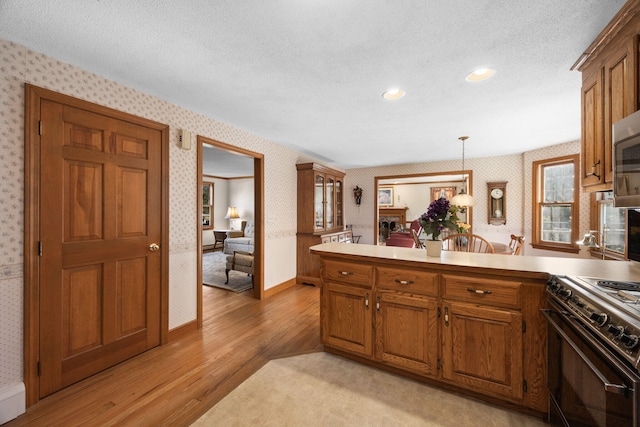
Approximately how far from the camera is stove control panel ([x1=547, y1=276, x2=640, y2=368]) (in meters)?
0.93

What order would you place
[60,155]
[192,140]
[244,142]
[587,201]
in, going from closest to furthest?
[60,155] < [192,140] < [244,142] < [587,201]

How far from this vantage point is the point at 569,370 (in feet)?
4.36

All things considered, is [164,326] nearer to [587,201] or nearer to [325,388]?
[325,388]

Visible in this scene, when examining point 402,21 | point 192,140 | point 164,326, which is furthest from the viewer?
point 192,140

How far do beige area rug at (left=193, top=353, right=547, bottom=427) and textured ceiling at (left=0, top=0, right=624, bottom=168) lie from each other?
2309 millimetres

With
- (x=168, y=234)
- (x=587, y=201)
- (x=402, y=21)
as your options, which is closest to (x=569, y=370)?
(x=402, y=21)

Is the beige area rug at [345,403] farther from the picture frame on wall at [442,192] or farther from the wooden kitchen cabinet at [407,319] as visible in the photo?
the picture frame on wall at [442,192]

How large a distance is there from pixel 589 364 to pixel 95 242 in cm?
307

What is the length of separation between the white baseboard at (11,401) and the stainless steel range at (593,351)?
3.10 m

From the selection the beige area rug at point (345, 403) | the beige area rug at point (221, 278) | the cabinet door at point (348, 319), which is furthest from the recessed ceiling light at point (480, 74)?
the beige area rug at point (221, 278)

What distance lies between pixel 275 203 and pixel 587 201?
4.65 metres

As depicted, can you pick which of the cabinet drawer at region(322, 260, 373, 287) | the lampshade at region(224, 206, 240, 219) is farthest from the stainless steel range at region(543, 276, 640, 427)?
the lampshade at region(224, 206, 240, 219)

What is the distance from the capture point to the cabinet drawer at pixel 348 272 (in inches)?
83.0

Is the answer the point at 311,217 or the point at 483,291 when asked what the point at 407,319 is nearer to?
the point at 483,291
